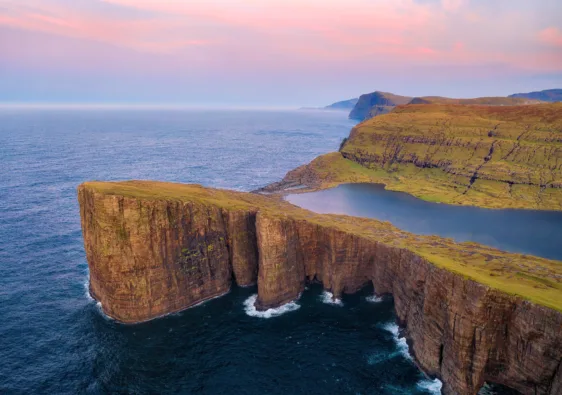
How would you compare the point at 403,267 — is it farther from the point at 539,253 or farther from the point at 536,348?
the point at 539,253

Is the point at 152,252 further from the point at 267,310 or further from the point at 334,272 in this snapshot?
the point at 334,272

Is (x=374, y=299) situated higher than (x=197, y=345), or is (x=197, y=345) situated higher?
(x=374, y=299)

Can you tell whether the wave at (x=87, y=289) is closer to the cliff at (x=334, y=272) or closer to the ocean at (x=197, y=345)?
the ocean at (x=197, y=345)

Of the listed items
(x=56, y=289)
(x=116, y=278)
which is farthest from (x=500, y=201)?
(x=56, y=289)

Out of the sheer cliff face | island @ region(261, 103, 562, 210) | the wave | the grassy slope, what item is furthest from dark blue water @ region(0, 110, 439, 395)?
the grassy slope

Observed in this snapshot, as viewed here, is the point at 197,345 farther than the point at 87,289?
No

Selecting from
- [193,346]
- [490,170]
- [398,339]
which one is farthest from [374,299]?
[490,170]
